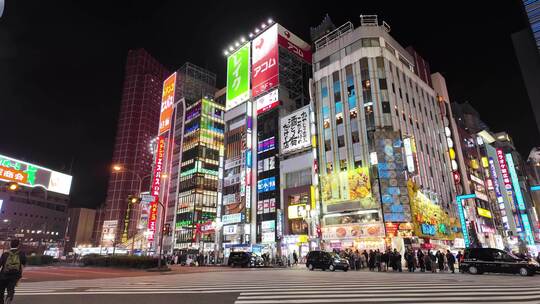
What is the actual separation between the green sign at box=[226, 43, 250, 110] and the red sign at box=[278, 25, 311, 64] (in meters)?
7.86

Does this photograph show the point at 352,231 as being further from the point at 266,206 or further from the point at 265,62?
the point at 265,62

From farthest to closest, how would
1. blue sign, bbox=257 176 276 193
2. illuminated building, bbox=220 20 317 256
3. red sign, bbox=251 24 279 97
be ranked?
red sign, bbox=251 24 279 97 → blue sign, bbox=257 176 276 193 → illuminated building, bbox=220 20 317 256

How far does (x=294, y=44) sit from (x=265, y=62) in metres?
7.51

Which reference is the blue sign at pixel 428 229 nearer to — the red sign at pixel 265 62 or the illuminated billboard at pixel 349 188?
the illuminated billboard at pixel 349 188

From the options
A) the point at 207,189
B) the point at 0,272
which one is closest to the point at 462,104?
the point at 207,189

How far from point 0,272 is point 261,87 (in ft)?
170

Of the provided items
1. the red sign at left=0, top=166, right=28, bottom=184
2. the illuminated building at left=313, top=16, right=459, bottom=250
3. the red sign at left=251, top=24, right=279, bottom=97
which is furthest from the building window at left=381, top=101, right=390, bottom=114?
the red sign at left=0, top=166, right=28, bottom=184

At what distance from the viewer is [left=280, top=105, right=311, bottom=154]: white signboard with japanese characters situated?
48500 mm

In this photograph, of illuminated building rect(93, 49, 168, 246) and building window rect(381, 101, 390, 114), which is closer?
building window rect(381, 101, 390, 114)

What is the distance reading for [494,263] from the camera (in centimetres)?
1923

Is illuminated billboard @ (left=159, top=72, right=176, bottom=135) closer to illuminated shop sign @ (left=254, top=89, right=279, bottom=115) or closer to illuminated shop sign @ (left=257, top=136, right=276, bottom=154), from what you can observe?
illuminated shop sign @ (left=254, top=89, right=279, bottom=115)

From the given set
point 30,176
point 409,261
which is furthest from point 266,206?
point 30,176

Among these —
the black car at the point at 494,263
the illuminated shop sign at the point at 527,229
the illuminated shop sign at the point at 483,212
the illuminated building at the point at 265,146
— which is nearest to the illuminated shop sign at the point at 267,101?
the illuminated building at the point at 265,146

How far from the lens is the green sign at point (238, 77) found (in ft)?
201
